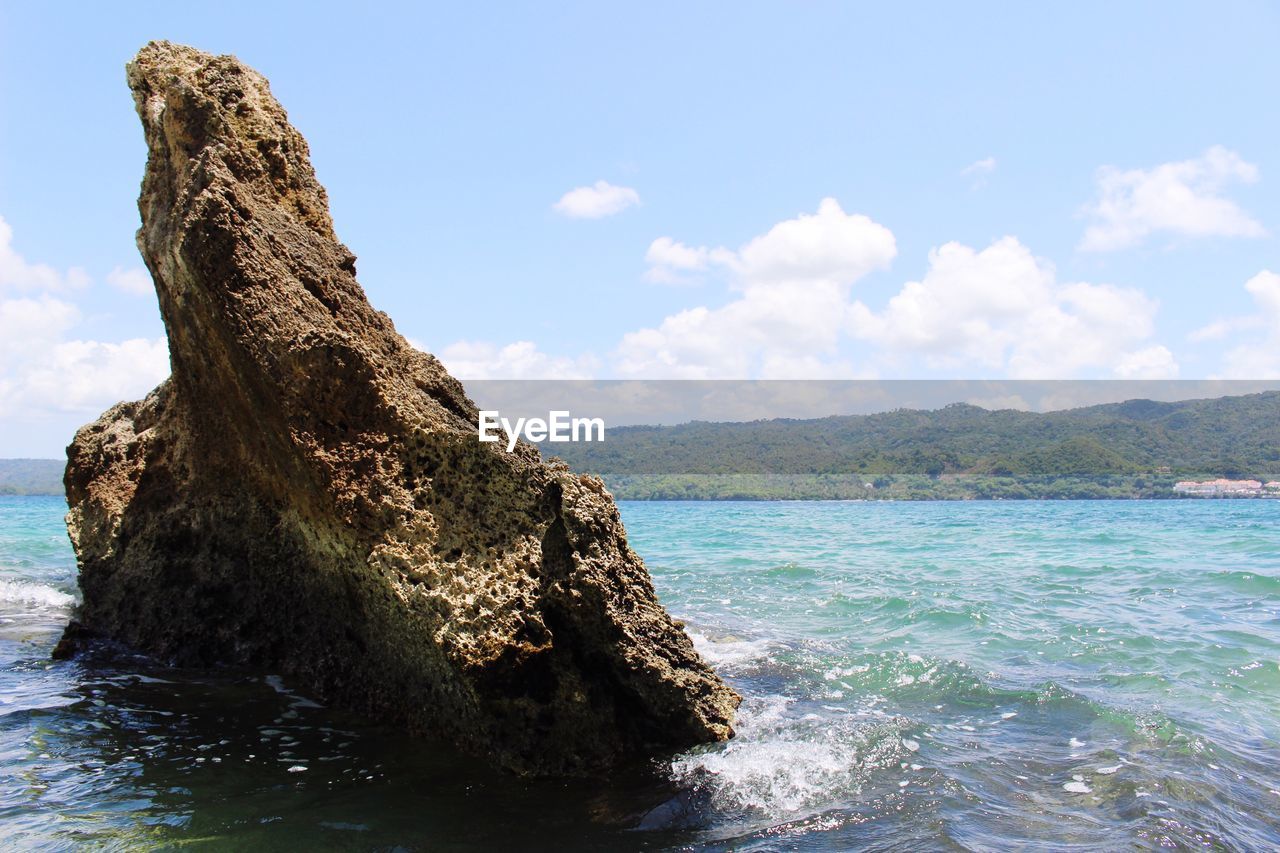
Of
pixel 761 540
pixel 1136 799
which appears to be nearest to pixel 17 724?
pixel 1136 799

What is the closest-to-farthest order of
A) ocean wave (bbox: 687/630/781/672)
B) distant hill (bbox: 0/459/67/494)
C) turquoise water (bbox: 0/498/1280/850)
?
turquoise water (bbox: 0/498/1280/850) → ocean wave (bbox: 687/630/781/672) → distant hill (bbox: 0/459/67/494)

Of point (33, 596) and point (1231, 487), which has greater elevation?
point (33, 596)

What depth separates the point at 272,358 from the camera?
5.75m

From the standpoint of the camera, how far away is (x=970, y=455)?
224 feet

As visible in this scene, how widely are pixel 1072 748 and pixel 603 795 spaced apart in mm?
3615

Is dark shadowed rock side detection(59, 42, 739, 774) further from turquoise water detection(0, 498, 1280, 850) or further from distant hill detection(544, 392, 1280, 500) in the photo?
distant hill detection(544, 392, 1280, 500)

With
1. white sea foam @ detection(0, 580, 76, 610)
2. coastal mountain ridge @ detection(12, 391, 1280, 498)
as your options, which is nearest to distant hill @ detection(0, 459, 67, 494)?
coastal mountain ridge @ detection(12, 391, 1280, 498)

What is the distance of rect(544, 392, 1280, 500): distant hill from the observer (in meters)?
60.3

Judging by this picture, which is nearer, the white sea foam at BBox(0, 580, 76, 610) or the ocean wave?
the ocean wave

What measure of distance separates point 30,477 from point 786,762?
5691 inches

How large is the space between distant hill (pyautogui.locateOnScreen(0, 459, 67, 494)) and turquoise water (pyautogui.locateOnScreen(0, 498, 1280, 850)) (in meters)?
115

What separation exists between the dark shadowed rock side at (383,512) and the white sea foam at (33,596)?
272 inches

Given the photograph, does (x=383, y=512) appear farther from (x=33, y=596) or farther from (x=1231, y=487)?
(x=1231, y=487)

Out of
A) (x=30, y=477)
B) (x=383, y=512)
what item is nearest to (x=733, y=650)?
(x=383, y=512)
